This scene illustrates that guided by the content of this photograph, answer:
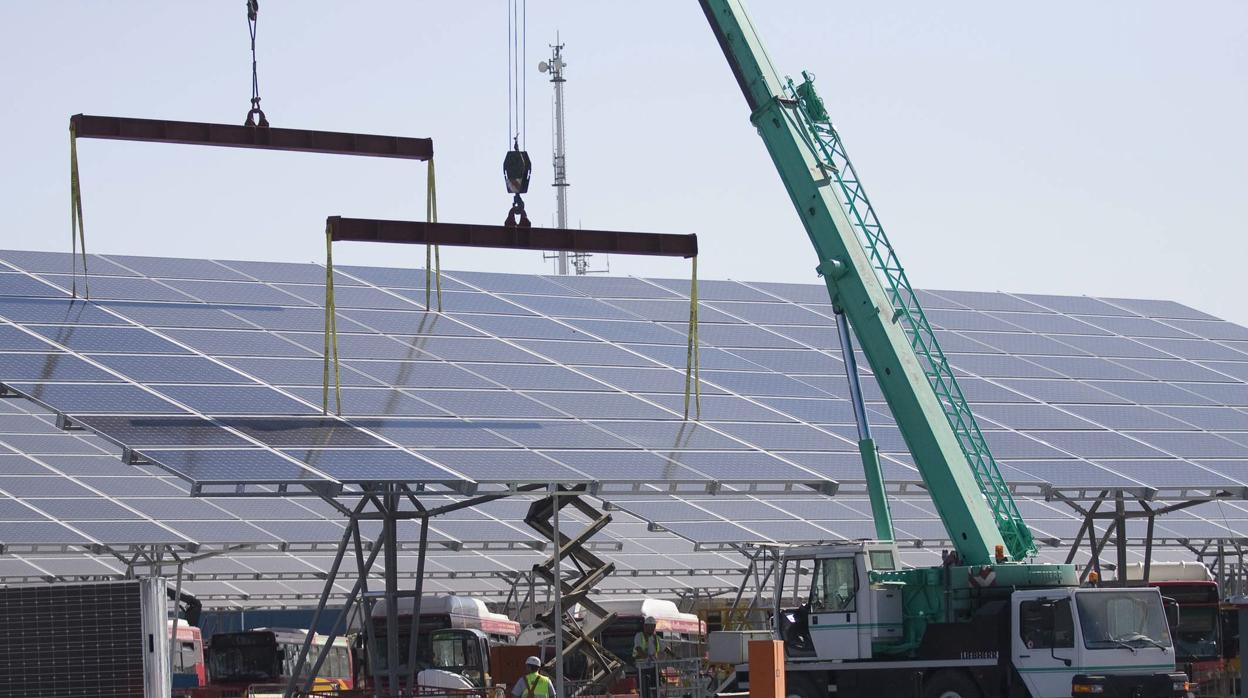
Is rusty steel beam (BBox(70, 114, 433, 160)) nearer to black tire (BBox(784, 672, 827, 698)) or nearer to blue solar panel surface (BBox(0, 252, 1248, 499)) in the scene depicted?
blue solar panel surface (BBox(0, 252, 1248, 499))

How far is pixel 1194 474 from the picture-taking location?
33469mm

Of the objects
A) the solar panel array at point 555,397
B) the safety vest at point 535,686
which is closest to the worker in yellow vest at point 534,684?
the safety vest at point 535,686

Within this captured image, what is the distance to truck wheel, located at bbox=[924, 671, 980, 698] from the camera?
25672mm

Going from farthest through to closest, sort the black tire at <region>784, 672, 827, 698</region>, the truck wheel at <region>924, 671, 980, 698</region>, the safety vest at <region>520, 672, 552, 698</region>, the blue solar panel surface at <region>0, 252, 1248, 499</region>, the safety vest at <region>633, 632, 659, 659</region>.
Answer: the safety vest at <region>633, 632, 659, 659</region> < the blue solar panel surface at <region>0, 252, 1248, 499</region> < the black tire at <region>784, 672, 827, 698</region> < the truck wheel at <region>924, 671, 980, 698</region> < the safety vest at <region>520, 672, 552, 698</region>

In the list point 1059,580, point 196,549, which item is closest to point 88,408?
point 196,549

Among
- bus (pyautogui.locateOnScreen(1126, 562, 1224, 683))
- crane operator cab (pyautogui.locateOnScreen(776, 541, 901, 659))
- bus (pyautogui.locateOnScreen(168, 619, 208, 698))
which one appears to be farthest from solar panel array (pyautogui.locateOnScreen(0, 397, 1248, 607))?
crane operator cab (pyautogui.locateOnScreen(776, 541, 901, 659))

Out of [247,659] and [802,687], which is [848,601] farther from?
[247,659]

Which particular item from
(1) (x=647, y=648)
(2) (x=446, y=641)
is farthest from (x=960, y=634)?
(2) (x=446, y=641)

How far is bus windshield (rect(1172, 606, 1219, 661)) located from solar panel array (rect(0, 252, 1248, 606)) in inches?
66.1

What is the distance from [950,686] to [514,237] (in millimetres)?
10873

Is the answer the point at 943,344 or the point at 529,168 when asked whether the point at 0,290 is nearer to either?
the point at 529,168

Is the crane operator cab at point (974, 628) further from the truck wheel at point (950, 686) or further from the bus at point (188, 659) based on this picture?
the bus at point (188, 659)

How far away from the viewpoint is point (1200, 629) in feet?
126

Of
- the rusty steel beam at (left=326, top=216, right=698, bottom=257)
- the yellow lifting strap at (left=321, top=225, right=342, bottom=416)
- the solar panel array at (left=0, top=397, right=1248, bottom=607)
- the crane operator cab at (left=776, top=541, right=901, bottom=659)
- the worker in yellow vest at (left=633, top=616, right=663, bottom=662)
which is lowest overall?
the worker in yellow vest at (left=633, top=616, right=663, bottom=662)
